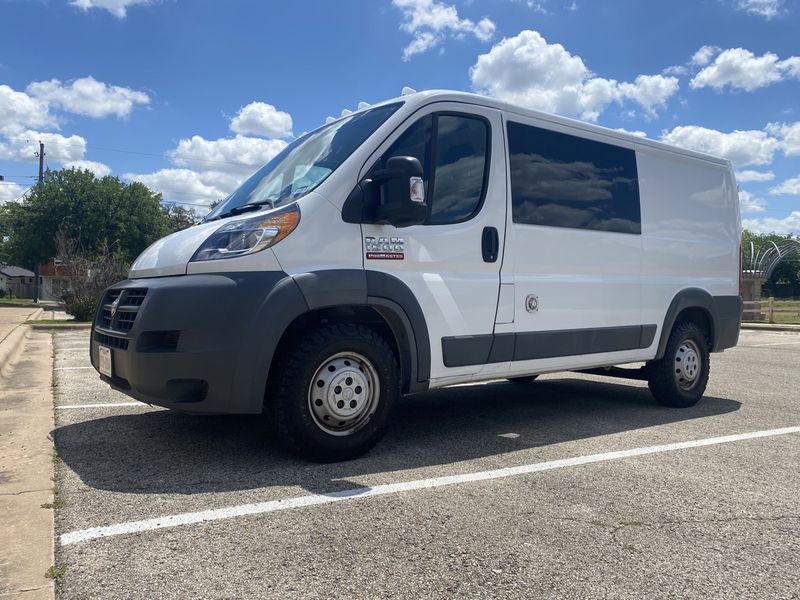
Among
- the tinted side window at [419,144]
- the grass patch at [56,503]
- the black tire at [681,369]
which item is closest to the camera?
the grass patch at [56,503]

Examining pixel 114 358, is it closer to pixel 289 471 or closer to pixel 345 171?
pixel 289 471

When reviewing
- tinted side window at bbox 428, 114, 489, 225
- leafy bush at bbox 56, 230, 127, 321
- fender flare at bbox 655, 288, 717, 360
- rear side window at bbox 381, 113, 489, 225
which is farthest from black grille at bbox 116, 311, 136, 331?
leafy bush at bbox 56, 230, 127, 321

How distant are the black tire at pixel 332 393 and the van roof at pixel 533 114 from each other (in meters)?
1.61

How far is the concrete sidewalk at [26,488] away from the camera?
2299mm

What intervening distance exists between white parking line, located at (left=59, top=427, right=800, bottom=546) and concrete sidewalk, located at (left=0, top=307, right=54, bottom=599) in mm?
162

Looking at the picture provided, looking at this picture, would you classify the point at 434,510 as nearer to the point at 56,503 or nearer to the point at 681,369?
the point at 56,503

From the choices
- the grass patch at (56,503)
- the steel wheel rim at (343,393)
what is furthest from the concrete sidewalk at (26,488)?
the steel wheel rim at (343,393)

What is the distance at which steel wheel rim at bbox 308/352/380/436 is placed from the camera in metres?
3.71

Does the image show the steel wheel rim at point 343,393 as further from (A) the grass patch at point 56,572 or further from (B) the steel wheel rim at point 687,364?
(B) the steel wheel rim at point 687,364

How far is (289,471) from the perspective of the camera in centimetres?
361

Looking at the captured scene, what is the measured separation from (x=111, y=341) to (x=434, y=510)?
7.02 ft

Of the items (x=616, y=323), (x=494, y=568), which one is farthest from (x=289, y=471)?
(x=616, y=323)

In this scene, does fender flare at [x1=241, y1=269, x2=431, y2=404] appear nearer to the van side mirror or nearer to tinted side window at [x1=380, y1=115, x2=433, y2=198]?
the van side mirror

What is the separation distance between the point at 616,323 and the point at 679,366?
1.20 m
